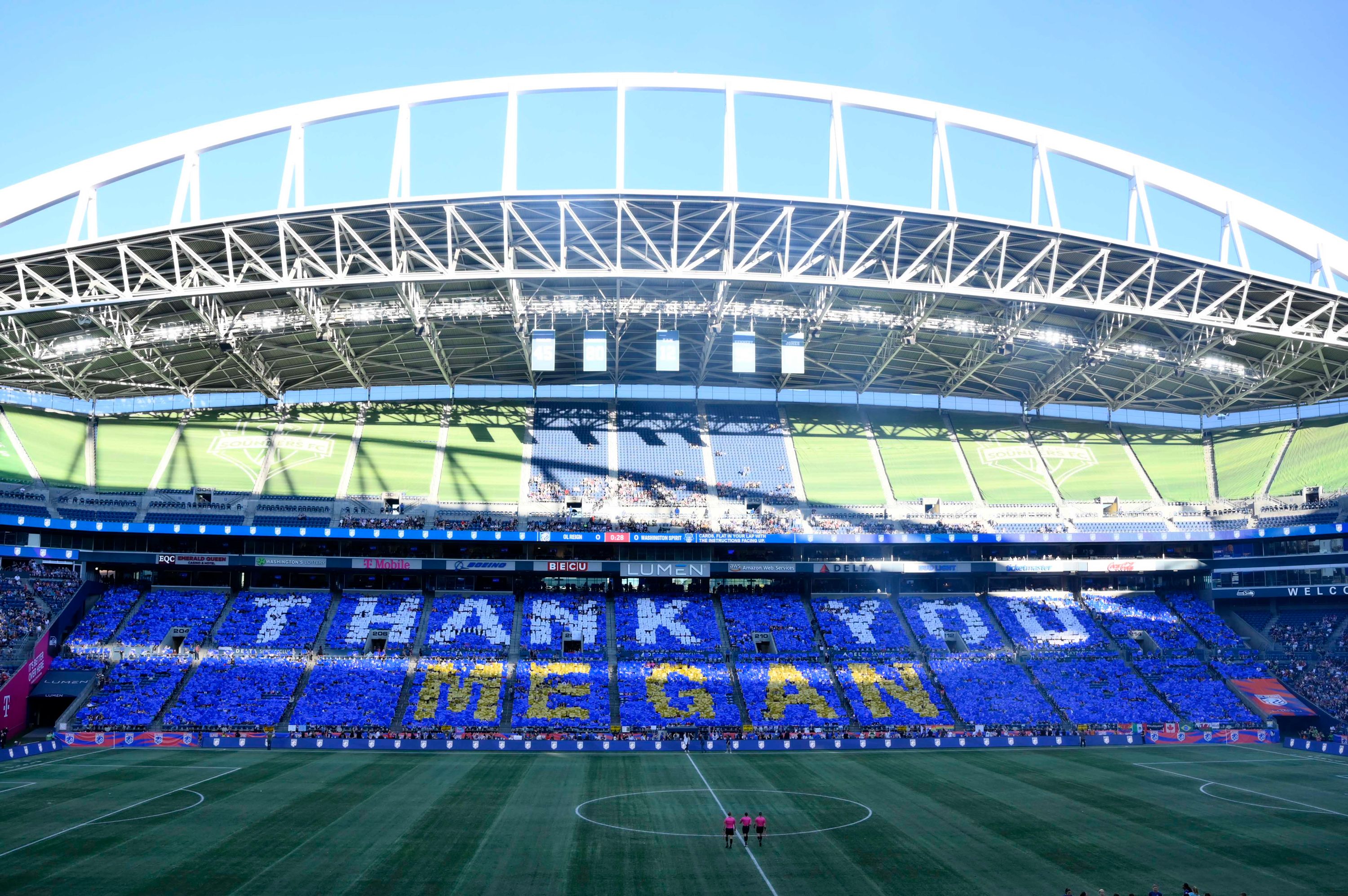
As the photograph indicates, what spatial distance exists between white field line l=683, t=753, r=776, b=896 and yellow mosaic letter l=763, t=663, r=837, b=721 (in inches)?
460

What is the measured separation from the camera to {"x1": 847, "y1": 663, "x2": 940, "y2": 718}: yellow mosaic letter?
53.6 metres

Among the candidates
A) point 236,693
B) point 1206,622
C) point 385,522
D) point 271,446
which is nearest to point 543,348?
point 385,522

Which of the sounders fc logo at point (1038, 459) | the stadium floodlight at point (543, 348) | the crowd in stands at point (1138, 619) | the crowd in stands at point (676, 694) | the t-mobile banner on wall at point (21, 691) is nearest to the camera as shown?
the stadium floodlight at point (543, 348)

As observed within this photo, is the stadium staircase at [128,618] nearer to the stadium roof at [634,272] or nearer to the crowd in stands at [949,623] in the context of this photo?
the stadium roof at [634,272]

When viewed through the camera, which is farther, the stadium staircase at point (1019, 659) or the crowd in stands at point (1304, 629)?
the crowd in stands at point (1304, 629)

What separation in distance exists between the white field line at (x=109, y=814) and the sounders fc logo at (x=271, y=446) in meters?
29.5

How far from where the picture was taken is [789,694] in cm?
5447

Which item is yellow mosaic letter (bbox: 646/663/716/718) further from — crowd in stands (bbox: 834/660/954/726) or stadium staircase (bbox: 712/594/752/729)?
crowd in stands (bbox: 834/660/954/726)

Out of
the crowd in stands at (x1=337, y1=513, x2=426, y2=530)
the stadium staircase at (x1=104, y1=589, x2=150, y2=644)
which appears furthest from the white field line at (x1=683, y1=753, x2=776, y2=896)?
the stadium staircase at (x1=104, y1=589, x2=150, y2=644)

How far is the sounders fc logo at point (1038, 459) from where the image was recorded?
7012 centimetres

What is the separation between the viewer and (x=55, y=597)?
185ft

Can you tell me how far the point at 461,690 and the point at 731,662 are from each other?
16.7m

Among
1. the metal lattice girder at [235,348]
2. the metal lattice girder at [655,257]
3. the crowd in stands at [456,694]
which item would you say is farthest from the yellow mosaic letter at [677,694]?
the metal lattice girder at [235,348]

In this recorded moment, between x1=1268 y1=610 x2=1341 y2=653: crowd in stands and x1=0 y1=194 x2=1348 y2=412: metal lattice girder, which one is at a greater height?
x1=0 y1=194 x2=1348 y2=412: metal lattice girder
